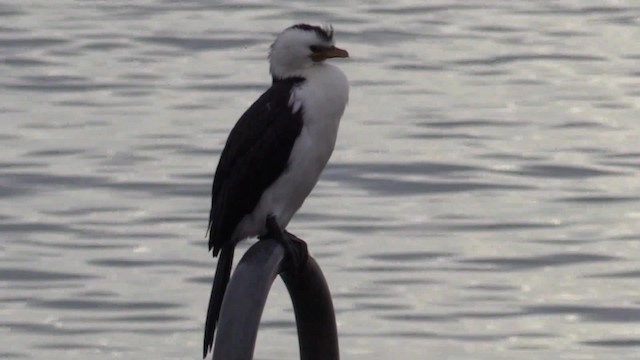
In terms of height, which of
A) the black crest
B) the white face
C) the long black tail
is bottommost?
the long black tail

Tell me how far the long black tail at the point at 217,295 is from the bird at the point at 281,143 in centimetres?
11

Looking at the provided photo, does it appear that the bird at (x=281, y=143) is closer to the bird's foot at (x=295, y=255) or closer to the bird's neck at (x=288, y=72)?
the bird's neck at (x=288, y=72)

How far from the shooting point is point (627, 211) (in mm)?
9516

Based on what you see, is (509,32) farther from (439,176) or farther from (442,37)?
(439,176)

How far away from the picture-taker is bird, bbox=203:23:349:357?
16.4ft

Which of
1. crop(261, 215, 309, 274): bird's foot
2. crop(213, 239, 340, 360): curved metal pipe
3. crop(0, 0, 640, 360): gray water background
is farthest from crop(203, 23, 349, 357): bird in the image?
crop(0, 0, 640, 360): gray water background

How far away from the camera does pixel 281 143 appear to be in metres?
5.12

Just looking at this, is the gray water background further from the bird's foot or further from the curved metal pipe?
the curved metal pipe

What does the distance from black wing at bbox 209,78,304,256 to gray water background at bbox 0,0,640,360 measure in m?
2.73

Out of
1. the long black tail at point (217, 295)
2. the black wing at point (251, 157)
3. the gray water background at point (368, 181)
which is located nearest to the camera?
the long black tail at point (217, 295)

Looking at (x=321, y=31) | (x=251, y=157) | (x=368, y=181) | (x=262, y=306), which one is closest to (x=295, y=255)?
(x=262, y=306)

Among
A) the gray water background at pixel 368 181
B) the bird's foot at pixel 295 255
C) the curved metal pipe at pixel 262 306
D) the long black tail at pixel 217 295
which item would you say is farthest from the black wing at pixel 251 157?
the gray water background at pixel 368 181

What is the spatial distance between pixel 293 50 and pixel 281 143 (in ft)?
0.80

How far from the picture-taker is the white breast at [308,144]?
5105mm
